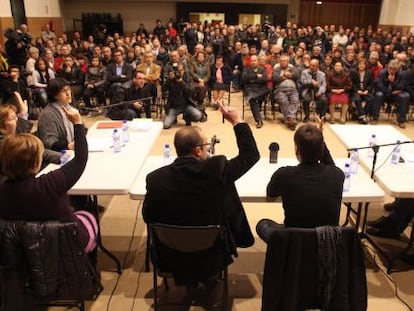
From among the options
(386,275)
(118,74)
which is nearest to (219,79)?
(118,74)

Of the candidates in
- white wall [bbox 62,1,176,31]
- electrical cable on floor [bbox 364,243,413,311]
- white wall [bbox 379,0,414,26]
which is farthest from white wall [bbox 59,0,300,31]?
electrical cable on floor [bbox 364,243,413,311]

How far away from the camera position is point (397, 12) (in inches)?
612

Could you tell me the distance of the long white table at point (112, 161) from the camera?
2828mm

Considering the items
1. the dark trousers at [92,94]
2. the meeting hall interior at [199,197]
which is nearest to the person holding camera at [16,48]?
the meeting hall interior at [199,197]

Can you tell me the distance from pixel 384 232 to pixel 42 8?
14247mm

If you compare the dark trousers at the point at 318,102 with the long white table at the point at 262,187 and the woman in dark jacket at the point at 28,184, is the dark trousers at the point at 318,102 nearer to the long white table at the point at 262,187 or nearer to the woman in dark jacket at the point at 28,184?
the long white table at the point at 262,187

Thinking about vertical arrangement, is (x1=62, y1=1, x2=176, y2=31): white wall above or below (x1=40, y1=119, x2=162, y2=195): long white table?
above

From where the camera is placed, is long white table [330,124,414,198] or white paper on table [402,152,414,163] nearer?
long white table [330,124,414,198]

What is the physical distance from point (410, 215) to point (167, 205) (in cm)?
231

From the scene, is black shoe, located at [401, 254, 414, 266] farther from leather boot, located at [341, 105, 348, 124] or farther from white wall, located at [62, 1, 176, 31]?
white wall, located at [62, 1, 176, 31]

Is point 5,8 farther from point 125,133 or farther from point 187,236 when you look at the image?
point 187,236

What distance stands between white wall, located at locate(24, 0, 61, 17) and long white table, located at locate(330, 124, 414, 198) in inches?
483

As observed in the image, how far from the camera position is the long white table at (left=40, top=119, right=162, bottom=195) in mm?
2828

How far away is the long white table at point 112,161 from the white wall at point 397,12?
13.4 m
